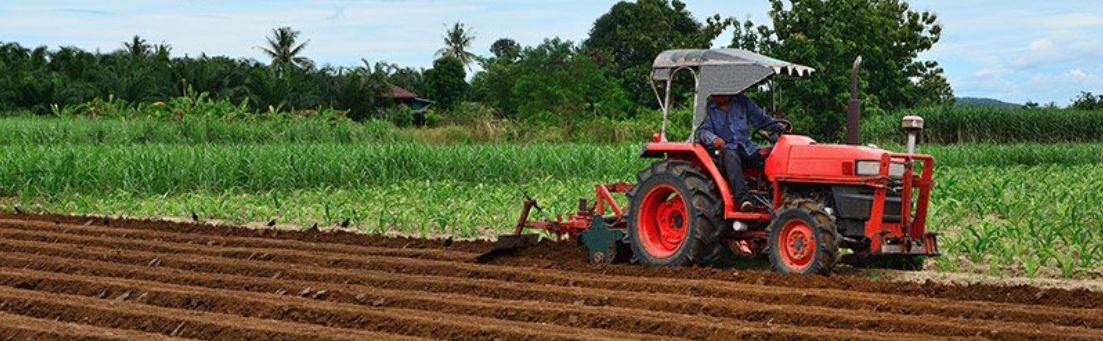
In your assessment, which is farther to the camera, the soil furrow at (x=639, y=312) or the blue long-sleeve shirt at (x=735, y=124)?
the blue long-sleeve shirt at (x=735, y=124)

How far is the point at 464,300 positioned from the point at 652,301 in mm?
1013

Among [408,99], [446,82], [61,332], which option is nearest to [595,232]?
[61,332]

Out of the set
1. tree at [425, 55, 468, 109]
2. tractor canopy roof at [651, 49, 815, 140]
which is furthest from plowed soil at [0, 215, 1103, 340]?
tree at [425, 55, 468, 109]

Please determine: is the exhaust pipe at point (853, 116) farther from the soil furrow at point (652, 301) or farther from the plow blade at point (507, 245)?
the plow blade at point (507, 245)

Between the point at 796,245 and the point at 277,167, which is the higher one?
the point at 796,245

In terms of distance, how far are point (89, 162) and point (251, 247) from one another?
7291 millimetres

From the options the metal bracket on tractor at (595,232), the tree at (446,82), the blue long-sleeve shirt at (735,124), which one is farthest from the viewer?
the tree at (446,82)

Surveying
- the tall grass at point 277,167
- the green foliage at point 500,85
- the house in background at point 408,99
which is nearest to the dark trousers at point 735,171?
the tall grass at point 277,167

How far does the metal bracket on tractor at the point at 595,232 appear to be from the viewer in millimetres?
9906

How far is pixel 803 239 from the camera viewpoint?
8906mm

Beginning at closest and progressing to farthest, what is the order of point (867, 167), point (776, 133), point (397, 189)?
point (867, 167), point (776, 133), point (397, 189)

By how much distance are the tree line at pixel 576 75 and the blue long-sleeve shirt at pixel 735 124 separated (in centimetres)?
2587

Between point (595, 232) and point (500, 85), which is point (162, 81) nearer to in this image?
point (500, 85)

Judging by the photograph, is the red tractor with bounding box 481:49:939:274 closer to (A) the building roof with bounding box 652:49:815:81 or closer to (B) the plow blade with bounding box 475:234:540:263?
(A) the building roof with bounding box 652:49:815:81
